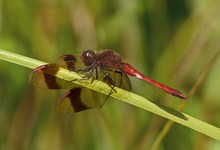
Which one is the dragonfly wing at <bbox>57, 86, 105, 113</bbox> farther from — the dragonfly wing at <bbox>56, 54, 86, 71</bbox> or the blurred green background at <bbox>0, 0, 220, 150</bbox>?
the blurred green background at <bbox>0, 0, 220, 150</bbox>

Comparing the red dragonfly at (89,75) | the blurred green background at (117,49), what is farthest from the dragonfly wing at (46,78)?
the blurred green background at (117,49)

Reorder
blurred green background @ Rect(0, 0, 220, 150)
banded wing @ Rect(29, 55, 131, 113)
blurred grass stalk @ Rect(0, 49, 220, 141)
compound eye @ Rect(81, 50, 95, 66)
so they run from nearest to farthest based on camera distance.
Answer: blurred grass stalk @ Rect(0, 49, 220, 141)
banded wing @ Rect(29, 55, 131, 113)
compound eye @ Rect(81, 50, 95, 66)
blurred green background @ Rect(0, 0, 220, 150)

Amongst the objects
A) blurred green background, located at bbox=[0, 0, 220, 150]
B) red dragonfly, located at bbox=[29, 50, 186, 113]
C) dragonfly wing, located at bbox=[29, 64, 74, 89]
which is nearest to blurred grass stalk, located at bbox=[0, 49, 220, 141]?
dragonfly wing, located at bbox=[29, 64, 74, 89]

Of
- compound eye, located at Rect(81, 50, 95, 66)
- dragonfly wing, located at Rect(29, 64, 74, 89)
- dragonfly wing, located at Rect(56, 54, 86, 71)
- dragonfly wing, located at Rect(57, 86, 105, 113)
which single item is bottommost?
dragonfly wing, located at Rect(57, 86, 105, 113)

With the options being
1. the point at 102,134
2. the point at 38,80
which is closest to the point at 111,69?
the point at 38,80

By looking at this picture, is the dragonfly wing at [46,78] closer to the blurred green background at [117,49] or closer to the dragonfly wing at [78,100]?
the dragonfly wing at [78,100]

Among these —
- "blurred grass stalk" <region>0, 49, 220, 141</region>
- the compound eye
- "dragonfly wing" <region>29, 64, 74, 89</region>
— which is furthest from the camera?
the compound eye

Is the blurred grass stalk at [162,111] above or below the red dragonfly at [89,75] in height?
above
